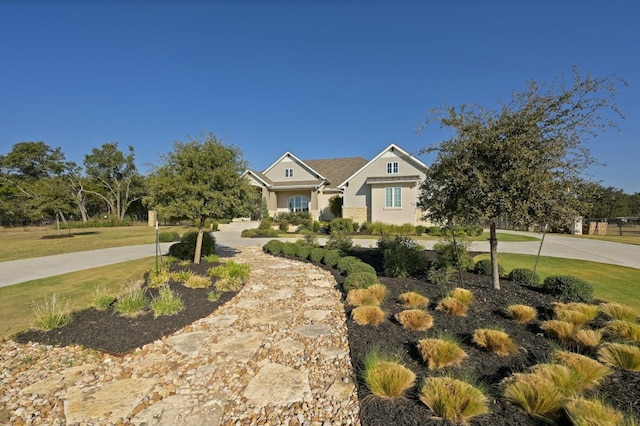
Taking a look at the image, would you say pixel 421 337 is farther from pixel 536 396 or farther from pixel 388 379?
pixel 536 396

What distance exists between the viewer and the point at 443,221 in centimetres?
649

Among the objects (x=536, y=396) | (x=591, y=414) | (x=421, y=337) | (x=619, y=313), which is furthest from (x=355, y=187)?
(x=591, y=414)

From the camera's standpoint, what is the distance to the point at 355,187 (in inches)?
969

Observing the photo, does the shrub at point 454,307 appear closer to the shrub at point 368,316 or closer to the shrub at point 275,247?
the shrub at point 368,316

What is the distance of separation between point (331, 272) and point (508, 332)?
5167 millimetres

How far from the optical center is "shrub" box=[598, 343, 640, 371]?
298 centimetres

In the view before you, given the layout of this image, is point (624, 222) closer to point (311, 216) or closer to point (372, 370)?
point (311, 216)

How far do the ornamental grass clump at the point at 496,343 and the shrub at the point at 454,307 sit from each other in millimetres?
1075

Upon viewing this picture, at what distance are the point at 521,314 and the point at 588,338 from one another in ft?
3.24

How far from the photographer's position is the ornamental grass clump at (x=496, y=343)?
3.50 m

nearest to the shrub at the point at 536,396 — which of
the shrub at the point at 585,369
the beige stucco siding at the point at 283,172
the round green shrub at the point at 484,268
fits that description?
the shrub at the point at 585,369

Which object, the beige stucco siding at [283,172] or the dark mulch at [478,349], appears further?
the beige stucco siding at [283,172]

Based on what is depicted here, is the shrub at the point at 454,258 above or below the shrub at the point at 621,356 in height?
above

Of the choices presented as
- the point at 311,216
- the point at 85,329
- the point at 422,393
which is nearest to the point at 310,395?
the point at 422,393
